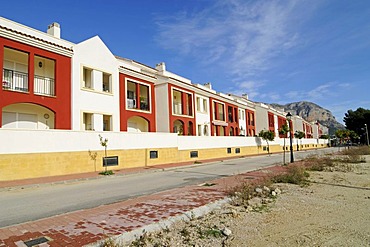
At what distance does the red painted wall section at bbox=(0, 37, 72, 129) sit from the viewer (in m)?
15.5

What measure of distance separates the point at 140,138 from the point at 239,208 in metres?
14.7

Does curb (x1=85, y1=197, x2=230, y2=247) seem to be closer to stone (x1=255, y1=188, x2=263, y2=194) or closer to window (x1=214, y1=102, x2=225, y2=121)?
stone (x1=255, y1=188, x2=263, y2=194)

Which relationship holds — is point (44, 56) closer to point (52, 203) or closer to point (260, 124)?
point (52, 203)

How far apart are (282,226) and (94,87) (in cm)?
1828

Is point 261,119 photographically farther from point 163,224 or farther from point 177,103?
point 163,224

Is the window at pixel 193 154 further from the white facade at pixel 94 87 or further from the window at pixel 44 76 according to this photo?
the window at pixel 44 76

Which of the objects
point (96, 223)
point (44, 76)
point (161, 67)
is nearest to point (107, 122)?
point (44, 76)

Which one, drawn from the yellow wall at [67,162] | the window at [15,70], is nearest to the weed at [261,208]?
the yellow wall at [67,162]

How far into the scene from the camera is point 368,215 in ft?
20.3

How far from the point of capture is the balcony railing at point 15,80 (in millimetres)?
16641

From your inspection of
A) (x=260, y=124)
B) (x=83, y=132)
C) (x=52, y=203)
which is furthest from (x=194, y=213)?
(x=260, y=124)

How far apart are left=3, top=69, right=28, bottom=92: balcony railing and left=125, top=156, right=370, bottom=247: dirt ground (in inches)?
627

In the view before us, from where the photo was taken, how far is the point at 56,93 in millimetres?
17781

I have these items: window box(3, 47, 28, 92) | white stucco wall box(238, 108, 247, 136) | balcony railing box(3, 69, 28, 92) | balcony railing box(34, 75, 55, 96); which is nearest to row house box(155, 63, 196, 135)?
balcony railing box(34, 75, 55, 96)
